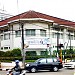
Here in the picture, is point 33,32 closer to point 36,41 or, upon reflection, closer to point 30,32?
point 30,32

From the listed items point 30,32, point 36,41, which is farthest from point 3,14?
point 36,41

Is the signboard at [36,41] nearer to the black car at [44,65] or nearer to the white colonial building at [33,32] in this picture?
the white colonial building at [33,32]

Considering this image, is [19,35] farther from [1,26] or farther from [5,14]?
[5,14]

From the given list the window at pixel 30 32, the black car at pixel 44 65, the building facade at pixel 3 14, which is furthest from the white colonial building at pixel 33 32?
the building facade at pixel 3 14

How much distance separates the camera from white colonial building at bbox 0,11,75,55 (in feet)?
153

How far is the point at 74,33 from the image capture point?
57188 millimetres

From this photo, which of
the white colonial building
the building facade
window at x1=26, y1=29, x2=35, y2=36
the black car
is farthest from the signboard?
the building facade

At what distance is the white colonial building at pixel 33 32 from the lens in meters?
46.8

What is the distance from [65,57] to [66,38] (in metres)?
5.96

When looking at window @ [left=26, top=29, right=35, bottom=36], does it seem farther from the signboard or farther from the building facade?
the building facade

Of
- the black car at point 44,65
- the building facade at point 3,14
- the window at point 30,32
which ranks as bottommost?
the black car at point 44,65

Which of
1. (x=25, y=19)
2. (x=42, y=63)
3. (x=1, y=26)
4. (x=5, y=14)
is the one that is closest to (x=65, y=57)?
(x=25, y=19)

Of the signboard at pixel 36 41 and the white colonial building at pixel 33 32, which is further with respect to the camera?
the white colonial building at pixel 33 32

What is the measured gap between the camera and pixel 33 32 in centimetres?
4725
